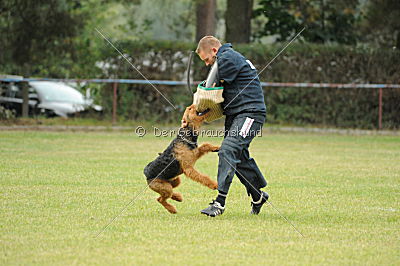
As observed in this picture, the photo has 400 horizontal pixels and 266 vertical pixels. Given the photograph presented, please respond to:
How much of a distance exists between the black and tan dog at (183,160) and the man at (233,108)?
0.21 metres

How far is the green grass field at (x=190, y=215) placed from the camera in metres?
5.68

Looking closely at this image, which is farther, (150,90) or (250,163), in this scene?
(150,90)

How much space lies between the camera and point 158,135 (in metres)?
19.5

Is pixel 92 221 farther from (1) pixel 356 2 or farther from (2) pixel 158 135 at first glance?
(1) pixel 356 2

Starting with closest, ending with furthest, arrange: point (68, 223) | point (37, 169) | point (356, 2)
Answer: point (68, 223) < point (37, 169) < point (356, 2)

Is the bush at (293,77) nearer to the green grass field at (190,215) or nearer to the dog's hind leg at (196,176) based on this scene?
the green grass field at (190,215)

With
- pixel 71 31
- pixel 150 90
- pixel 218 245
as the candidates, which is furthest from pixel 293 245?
pixel 71 31

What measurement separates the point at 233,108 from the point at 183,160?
2.48ft

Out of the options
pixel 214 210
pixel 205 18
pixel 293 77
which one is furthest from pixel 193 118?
pixel 205 18

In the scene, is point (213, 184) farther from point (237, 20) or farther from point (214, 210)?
point (237, 20)

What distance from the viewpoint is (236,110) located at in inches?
296

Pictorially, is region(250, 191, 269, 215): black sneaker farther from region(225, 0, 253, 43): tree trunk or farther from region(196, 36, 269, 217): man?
region(225, 0, 253, 43): tree trunk

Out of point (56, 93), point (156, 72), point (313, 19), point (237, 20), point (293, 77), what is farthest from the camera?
point (313, 19)

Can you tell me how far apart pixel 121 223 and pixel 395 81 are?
1606 centimetres
